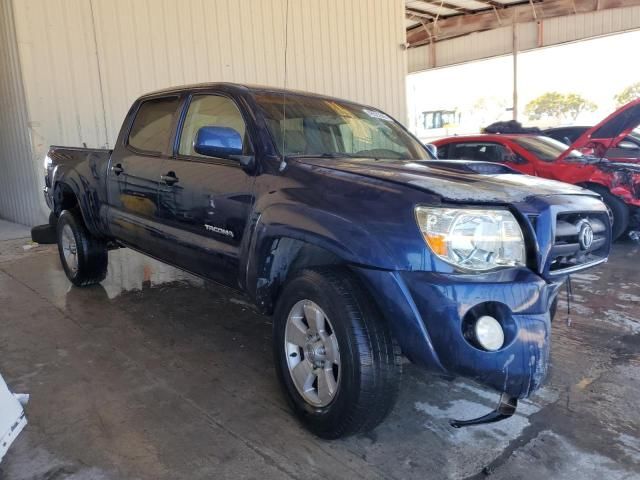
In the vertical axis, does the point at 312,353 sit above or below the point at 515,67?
below

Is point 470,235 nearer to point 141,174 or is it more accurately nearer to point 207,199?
point 207,199

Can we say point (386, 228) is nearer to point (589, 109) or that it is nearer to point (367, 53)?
point (367, 53)

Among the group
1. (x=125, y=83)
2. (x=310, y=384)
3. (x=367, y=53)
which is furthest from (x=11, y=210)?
(x=310, y=384)

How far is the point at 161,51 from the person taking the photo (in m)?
8.90

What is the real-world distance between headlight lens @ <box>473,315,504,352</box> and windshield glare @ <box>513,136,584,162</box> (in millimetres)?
5973

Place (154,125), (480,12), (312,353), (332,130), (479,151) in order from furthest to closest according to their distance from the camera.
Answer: (480,12)
(479,151)
(154,125)
(332,130)
(312,353)

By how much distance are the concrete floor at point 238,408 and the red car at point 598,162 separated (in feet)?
8.51

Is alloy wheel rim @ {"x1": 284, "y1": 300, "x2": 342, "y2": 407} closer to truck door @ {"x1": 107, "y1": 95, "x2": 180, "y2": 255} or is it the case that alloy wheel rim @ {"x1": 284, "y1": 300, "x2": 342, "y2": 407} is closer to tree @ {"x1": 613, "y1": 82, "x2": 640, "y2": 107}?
truck door @ {"x1": 107, "y1": 95, "x2": 180, "y2": 255}

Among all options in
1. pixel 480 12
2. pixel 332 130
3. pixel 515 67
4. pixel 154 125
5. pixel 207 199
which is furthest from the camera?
pixel 515 67

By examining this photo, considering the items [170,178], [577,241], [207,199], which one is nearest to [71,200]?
[170,178]

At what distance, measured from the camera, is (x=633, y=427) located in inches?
105

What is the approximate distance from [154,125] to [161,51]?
5389 mm

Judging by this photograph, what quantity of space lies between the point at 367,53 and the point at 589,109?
47.0 m

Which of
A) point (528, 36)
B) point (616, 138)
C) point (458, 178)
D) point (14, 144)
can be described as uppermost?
point (528, 36)
